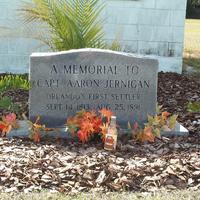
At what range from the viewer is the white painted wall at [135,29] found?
11000 mm

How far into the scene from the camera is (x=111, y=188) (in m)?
4.84

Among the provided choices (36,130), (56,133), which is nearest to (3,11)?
(56,133)

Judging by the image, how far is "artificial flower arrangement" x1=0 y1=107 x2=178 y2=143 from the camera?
19.9ft

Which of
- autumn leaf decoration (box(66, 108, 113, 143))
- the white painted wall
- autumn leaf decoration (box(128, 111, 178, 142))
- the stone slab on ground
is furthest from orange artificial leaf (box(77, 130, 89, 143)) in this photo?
the white painted wall

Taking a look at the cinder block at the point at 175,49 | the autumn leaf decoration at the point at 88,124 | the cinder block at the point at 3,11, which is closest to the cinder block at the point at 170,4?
the cinder block at the point at 175,49

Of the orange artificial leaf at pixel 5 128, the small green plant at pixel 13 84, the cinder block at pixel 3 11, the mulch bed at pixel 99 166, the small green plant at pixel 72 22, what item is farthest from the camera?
the cinder block at pixel 3 11

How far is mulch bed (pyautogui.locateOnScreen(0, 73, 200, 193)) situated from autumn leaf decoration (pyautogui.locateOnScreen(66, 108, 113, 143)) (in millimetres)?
117

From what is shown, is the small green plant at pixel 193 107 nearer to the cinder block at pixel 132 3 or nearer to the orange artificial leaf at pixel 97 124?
the orange artificial leaf at pixel 97 124

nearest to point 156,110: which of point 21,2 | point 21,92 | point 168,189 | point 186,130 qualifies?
point 186,130

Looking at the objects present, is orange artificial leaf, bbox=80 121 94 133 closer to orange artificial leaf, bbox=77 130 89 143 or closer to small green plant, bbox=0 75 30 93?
orange artificial leaf, bbox=77 130 89 143

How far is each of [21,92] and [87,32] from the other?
4.60 feet

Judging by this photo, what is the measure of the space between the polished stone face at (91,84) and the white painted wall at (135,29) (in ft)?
14.6

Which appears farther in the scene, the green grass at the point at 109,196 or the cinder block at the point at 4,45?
the cinder block at the point at 4,45

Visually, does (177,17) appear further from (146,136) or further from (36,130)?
(36,130)
